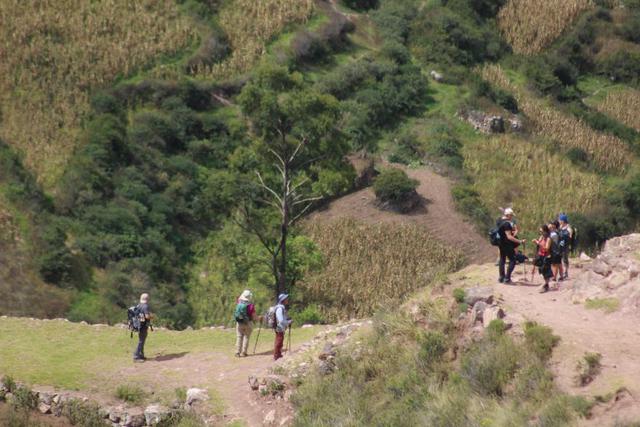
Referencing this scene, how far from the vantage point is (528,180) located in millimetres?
42344

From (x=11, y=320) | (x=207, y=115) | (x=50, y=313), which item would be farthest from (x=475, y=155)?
(x=11, y=320)

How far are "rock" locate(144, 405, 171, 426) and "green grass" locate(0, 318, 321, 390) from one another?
1553mm

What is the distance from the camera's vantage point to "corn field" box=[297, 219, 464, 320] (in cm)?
3123

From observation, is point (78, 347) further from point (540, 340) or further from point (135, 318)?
point (540, 340)

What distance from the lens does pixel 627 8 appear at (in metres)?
60.5

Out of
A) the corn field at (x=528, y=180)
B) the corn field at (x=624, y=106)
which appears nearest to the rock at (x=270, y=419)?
the corn field at (x=528, y=180)

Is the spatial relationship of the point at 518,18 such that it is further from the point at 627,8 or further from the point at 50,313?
the point at 50,313

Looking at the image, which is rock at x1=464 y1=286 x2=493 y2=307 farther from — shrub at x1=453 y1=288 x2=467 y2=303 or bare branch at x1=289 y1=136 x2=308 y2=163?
bare branch at x1=289 y1=136 x2=308 y2=163

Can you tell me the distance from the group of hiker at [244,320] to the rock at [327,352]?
2.91 feet

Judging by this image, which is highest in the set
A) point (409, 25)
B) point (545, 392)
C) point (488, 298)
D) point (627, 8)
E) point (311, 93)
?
point (627, 8)

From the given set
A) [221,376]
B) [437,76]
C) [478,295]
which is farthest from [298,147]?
[437,76]

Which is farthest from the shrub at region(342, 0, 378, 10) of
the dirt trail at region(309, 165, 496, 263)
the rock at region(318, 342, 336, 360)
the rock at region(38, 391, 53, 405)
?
the rock at region(38, 391, 53, 405)

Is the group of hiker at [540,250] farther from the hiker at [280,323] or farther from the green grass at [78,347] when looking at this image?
the green grass at [78,347]

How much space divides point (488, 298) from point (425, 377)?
175 cm
